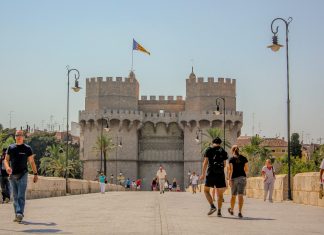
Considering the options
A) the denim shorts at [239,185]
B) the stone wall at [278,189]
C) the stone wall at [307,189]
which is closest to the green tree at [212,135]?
the stone wall at [278,189]

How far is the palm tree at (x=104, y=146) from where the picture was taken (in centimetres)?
8338

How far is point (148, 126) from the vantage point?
9119cm

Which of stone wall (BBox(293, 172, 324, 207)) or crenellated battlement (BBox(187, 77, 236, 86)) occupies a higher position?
crenellated battlement (BBox(187, 77, 236, 86))

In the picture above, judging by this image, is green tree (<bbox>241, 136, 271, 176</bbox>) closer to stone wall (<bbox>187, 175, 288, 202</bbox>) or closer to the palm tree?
the palm tree

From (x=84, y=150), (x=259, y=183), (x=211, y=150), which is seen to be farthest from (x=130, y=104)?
(x=211, y=150)

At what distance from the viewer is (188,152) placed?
87.4 m

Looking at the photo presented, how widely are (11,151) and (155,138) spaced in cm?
7931

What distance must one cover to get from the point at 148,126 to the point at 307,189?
71.6 meters

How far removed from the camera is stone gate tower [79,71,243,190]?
287 ft

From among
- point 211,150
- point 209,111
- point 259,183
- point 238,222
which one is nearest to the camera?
point 238,222

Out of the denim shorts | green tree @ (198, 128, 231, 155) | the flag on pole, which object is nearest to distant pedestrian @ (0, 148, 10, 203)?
the denim shorts

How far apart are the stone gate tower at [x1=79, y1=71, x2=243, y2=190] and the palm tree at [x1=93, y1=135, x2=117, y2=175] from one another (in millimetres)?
901

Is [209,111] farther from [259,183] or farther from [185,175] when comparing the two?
[259,183]

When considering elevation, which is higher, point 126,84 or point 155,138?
point 126,84
